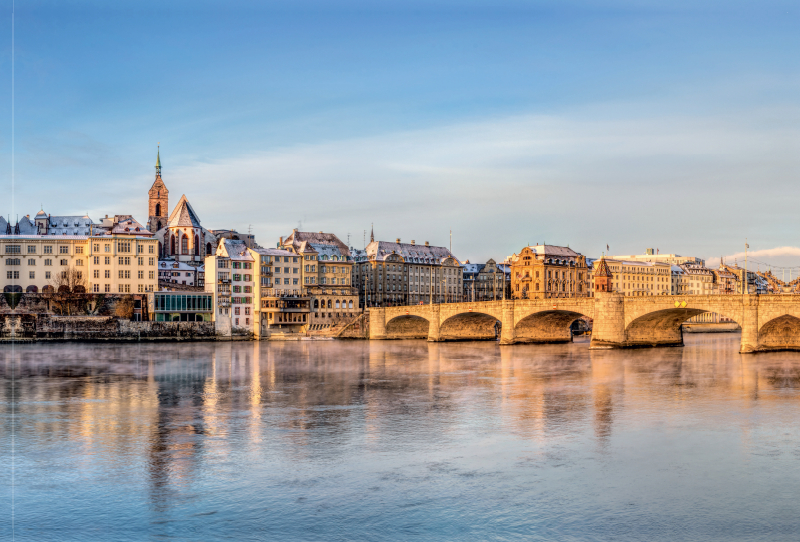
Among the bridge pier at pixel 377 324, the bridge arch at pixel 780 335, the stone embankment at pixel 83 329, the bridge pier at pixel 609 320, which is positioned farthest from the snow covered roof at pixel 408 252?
the bridge arch at pixel 780 335

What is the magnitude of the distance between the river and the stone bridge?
14923mm

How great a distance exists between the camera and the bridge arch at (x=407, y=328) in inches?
4370

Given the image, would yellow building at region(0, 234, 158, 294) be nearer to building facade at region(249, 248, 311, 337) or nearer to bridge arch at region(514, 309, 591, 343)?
building facade at region(249, 248, 311, 337)

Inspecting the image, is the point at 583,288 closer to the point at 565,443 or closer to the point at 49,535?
the point at 565,443

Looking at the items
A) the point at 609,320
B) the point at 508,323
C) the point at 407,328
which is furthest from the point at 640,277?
the point at 609,320

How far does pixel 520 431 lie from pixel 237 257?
288 ft

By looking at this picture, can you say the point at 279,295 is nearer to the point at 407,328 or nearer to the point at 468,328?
the point at 407,328

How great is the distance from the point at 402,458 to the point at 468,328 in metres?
79.6

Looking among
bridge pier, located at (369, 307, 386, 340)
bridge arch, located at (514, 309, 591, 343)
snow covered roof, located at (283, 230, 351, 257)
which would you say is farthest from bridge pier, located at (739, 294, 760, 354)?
snow covered roof, located at (283, 230, 351, 257)

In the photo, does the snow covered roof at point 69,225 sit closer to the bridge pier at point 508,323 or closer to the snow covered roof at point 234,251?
the snow covered roof at point 234,251

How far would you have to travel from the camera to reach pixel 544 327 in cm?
9369

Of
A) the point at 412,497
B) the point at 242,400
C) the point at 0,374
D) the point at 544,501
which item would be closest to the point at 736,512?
the point at 544,501

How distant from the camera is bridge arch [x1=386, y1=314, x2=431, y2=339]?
111000 mm

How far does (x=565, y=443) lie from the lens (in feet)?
93.6
